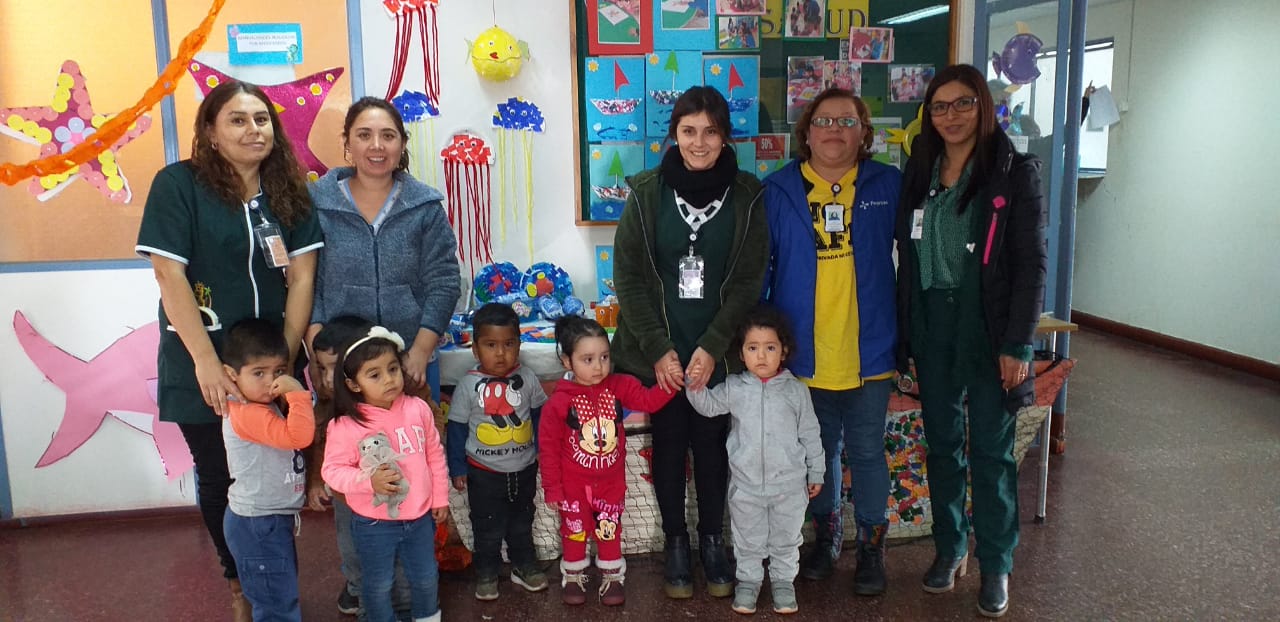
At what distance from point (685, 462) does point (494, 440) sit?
22.0 inches

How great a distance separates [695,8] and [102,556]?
9.21 ft

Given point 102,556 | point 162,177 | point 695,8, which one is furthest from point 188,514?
point 695,8

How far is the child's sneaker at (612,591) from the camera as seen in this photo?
2.45 metres

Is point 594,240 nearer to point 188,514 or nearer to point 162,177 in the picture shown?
point 162,177

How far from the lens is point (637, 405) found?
2.41m

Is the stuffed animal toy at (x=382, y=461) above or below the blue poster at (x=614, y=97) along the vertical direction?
below

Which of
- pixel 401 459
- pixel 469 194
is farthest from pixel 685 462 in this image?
pixel 469 194

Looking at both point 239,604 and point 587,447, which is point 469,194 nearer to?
point 587,447

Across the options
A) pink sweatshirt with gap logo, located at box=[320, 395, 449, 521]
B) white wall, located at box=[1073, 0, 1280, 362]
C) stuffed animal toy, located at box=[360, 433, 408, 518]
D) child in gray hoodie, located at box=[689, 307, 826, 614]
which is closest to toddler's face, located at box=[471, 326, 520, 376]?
pink sweatshirt with gap logo, located at box=[320, 395, 449, 521]

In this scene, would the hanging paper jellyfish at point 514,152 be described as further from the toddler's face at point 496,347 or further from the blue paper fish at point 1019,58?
the blue paper fish at point 1019,58

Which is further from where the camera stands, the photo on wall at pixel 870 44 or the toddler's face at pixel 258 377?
the photo on wall at pixel 870 44

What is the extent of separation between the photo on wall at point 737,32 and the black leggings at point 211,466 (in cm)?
215

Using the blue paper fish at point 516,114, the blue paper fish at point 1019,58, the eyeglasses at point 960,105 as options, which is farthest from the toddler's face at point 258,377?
the blue paper fish at point 1019,58

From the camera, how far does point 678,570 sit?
2.49 meters
